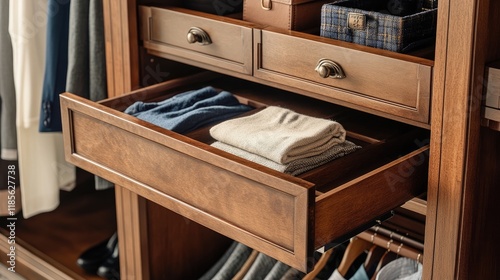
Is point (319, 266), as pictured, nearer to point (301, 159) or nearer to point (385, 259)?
point (385, 259)

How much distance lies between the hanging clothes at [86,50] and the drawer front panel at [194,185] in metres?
0.32

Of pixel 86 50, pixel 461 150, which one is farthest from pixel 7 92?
pixel 461 150

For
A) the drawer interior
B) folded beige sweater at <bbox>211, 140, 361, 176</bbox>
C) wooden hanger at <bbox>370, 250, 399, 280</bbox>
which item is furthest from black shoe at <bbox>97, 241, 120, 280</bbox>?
folded beige sweater at <bbox>211, 140, 361, 176</bbox>

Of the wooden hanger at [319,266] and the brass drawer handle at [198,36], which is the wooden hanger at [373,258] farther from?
the brass drawer handle at [198,36]

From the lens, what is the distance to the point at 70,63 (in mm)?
1963

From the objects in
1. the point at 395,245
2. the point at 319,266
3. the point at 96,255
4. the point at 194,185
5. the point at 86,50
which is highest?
the point at 86,50

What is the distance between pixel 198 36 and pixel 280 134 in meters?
0.38

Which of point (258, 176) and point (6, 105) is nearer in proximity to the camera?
point (258, 176)

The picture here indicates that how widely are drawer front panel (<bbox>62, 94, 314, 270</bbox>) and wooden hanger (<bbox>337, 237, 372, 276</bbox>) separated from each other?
Result: 56 cm

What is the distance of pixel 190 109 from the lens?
1.65m

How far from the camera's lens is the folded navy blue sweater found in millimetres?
1596

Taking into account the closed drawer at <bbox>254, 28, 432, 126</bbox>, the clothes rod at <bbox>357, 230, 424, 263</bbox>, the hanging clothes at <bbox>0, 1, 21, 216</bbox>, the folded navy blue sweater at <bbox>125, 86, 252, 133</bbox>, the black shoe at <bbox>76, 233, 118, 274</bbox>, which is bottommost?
the black shoe at <bbox>76, 233, 118, 274</bbox>

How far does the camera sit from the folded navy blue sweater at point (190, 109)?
1.60 metres

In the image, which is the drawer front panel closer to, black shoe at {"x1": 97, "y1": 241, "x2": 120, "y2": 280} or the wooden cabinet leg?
the wooden cabinet leg
